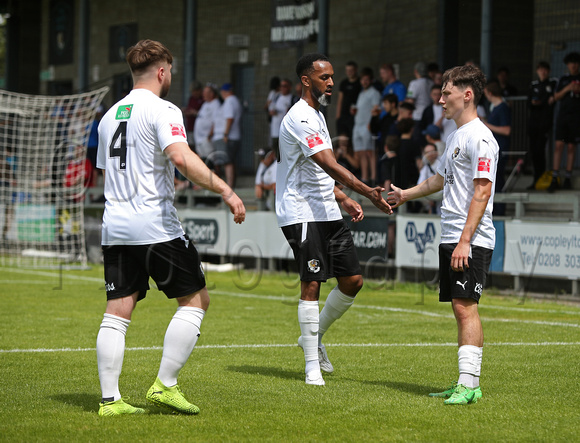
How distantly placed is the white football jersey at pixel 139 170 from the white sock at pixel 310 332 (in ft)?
5.23

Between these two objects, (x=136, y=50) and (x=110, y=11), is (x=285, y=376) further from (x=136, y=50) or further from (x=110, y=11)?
(x=110, y=11)

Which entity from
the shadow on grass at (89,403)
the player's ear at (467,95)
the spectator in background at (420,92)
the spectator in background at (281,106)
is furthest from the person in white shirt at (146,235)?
the spectator in background at (281,106)

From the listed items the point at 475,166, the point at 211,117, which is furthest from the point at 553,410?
the point at 211,117

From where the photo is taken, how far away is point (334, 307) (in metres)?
7.30

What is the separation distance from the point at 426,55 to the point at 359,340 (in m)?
11.9

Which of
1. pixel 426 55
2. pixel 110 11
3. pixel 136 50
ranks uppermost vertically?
pixel 110 11

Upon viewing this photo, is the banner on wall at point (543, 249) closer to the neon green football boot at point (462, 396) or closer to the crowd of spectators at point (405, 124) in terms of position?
the crowd of spectators at point (405, 124)

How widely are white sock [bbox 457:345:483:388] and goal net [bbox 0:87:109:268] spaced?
12.9 metres

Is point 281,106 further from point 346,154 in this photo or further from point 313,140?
point 313,140

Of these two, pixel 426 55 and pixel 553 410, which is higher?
pixel 426 55

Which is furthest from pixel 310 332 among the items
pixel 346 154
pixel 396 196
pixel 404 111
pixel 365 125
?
pixel 365 125

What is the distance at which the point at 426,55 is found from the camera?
64.4ft

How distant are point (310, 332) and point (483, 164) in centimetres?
187

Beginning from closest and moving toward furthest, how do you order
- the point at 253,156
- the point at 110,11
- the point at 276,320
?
the point at 276,320, the point at 253,156, the point at 110,11
